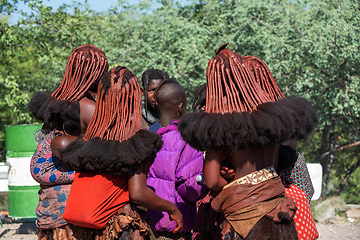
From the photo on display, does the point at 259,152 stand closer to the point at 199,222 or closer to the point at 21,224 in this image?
the point at 199,222

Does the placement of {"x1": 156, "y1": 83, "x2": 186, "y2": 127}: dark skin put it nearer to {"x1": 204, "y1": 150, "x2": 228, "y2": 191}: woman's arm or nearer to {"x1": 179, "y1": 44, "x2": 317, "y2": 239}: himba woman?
{"x1": 179, "y1": 44, "x2": 317, "y2": 239}: himba woman

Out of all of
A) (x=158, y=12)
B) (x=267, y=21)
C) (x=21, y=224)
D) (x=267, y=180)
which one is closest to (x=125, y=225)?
(x=267, y=180)

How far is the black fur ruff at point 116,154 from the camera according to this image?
2.42 metres

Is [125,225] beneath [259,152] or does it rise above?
beneath

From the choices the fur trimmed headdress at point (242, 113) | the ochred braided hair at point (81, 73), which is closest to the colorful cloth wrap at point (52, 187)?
the ochred braided hair at point (81, 73)

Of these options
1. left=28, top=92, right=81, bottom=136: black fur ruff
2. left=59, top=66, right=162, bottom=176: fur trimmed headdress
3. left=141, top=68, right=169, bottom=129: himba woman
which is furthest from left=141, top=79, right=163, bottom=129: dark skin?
left=59, top=66, right=162, bottom=176: fur trimmed headdress

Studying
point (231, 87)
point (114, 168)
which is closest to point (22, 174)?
point (114, 168)

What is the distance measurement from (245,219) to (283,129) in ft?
1.87

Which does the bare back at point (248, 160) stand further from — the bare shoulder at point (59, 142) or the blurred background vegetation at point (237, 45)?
the blurred background vegetation at point (237, 45)

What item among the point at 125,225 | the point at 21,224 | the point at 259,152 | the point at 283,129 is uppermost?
the point at 283,129

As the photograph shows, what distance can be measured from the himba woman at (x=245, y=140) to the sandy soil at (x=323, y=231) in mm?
4056

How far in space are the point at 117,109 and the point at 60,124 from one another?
0.73 metres

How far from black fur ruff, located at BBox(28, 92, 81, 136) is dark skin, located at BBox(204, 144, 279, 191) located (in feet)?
3.43

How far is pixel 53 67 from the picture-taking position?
830cm
